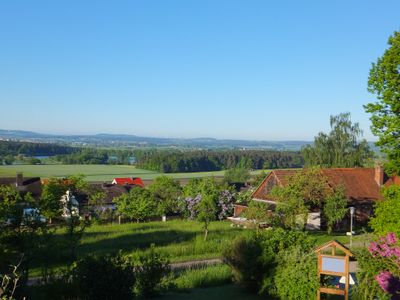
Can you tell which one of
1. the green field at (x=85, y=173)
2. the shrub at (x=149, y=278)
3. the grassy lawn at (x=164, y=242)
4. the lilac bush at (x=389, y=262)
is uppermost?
the lilac bush at (x=389, y=262)

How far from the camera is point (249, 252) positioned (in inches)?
586

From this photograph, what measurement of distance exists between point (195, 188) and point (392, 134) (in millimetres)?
30252

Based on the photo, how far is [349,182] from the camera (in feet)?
142

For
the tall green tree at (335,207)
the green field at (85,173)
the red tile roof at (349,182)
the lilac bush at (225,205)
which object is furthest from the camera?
the green field at (85,173)

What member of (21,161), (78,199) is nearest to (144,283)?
(78,199)

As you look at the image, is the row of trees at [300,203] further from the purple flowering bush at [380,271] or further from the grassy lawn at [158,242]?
the purple flowering bush at [380,271]

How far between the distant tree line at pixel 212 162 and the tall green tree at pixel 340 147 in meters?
76.0

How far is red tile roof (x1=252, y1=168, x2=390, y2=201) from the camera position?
42.3 meters

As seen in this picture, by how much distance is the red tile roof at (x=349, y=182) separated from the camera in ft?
139

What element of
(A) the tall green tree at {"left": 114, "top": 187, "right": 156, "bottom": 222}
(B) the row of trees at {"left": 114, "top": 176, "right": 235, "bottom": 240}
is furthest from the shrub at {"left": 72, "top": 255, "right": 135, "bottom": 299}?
(A) the tall green tree at {"left": 114, "top": 187, "right": 156, "bottom": 222}

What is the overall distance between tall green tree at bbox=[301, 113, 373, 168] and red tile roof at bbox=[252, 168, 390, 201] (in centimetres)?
1304

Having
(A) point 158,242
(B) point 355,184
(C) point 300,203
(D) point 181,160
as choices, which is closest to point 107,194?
(B) point 355,184

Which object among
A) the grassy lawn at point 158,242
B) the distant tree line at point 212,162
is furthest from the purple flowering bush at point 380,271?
the distant tree line at point 212,162

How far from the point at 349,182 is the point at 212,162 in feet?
339
